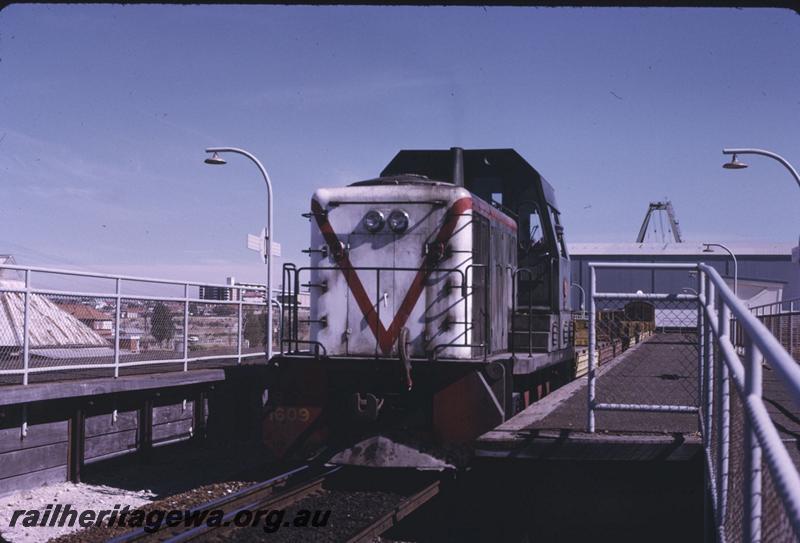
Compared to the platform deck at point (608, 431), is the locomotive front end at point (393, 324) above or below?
above

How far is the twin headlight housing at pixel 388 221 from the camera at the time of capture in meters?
8.41

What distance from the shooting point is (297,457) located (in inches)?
313

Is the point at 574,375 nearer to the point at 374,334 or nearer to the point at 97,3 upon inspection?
the point at 374,334

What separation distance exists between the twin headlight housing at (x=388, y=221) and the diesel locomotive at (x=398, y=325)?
11mm

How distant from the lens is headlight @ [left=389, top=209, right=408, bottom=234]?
8.40 metres

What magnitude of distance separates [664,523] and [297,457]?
352 centimetres

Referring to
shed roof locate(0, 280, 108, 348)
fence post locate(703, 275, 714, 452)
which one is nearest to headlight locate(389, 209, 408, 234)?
fence post locate(703, 275, 714, 452)

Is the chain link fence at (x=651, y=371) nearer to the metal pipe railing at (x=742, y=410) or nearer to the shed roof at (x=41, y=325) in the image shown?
the metal pipe railing at (x=742, y=410)

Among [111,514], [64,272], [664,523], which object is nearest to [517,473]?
[664,523]

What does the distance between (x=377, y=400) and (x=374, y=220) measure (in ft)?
6.26

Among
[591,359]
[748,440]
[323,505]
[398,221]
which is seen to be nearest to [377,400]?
[323,505]

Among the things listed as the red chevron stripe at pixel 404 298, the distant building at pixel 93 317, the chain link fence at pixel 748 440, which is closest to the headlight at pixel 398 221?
the red chevron stripe at pixel 404 298

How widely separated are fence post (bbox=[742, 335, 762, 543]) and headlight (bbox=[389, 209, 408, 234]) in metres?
5.85

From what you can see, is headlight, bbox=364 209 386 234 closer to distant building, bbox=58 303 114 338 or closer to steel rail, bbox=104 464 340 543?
steel rail, bbox=104 464 340 543
